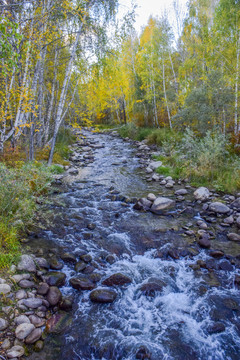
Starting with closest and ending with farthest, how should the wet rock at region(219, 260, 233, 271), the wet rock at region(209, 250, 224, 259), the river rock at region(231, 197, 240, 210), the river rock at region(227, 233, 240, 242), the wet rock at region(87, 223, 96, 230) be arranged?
the wet rock at region(219, 260, 233, 271)
the wet rock at region(209, 250, 224, 259)
the river rock at region(227, 233, 240, 242)
the wet rock at region(87, 223, 96, 230)
the river rock at region(231, 197, 240, 210)

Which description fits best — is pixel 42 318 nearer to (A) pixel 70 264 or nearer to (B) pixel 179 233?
(A) pixel 70 264

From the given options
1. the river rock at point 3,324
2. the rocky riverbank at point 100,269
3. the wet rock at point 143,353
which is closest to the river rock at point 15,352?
the rocky riverbank at point 100,269

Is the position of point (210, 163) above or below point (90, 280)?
above

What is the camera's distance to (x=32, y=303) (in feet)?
10.5

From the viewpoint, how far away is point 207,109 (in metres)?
11.0

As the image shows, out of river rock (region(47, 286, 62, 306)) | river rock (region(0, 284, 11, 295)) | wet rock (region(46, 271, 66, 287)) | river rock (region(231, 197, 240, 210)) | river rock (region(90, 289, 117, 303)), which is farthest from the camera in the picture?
river rock (region(231, 197, 240, 210))

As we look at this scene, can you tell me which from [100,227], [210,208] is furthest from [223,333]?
[210,208]

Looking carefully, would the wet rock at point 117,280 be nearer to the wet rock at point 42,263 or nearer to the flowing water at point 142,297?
the flowing water at point 142,297

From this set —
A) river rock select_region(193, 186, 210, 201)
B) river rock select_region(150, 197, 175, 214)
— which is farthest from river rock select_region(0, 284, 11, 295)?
river rock select_region(193, 186, 210, 201)

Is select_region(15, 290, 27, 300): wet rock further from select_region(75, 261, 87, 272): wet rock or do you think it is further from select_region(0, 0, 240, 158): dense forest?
select_region(0, 0, 240, 158): dense forest

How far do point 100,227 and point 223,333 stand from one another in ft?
11.7

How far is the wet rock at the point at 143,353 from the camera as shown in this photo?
9.25 feet

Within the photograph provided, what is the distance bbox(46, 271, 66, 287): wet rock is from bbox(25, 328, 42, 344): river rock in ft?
2.93

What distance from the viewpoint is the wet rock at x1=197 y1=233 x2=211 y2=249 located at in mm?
5082
